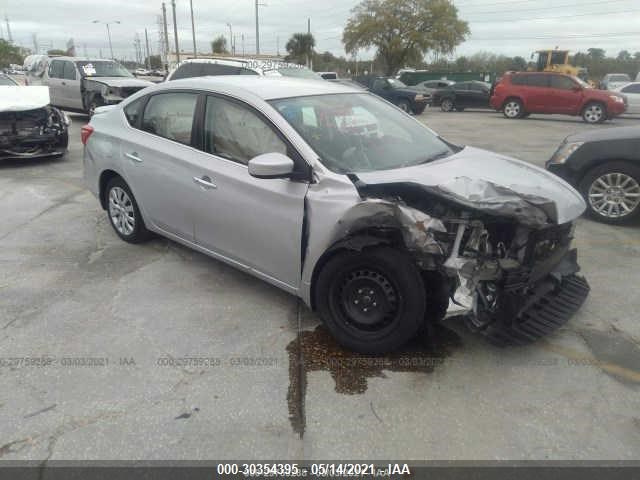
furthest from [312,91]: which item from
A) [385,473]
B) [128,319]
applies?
[385,473]

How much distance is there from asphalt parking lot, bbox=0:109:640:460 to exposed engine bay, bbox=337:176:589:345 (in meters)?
0.37

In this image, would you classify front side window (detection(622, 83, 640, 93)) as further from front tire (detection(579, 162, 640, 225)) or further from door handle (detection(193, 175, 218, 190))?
door handle (detection(193, 175, 218, 190))

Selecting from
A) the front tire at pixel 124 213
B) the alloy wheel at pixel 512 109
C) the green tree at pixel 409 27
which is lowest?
the alloy wheel at pixel 512 109

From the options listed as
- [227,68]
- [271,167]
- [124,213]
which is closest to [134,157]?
[124,213]

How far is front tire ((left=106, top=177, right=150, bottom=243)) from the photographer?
4699 millimetres

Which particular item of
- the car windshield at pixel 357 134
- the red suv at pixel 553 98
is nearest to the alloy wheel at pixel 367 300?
the car windshield at pixel 357 134

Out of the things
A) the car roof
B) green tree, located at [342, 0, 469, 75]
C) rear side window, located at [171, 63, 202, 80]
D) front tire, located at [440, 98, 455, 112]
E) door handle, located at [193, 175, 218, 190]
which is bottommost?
front tire, located at [440, 98, 455, 112]

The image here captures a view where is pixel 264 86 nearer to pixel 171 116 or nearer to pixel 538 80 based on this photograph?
pixel 171 116

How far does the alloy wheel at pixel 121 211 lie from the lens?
4.78 m

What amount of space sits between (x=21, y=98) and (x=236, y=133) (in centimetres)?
665

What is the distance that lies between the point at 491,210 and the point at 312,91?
1.86 meters

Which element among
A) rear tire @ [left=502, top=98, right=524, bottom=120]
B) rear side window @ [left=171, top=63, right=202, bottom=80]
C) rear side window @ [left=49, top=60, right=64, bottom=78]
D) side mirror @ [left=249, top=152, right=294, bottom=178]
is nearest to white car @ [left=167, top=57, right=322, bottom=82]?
rear side window @ [left=171, top=63, right=202, bottom=80]

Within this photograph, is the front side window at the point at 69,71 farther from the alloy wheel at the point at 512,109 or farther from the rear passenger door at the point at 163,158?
the alloy wheel at the point at 512,109

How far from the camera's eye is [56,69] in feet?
47.0
